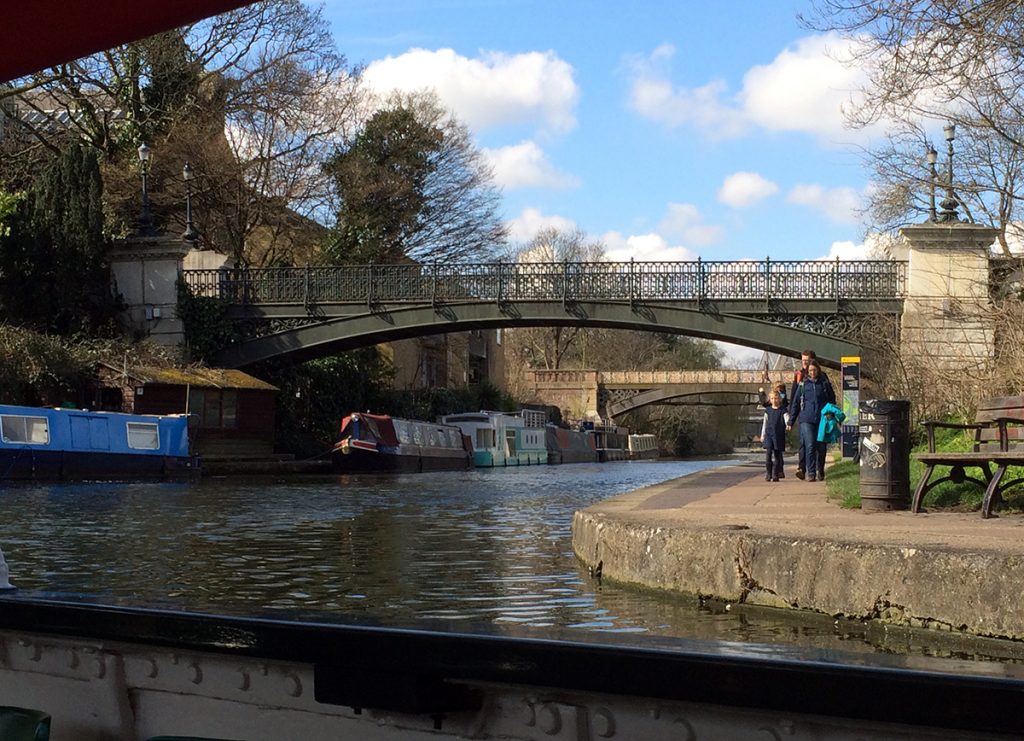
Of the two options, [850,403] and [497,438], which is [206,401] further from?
[850,403]

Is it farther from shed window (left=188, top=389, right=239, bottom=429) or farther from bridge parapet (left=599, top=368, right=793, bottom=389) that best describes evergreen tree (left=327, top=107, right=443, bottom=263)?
bridge parapet (left=599, top=368, right=793, bottom=389)

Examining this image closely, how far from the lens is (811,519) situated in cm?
880

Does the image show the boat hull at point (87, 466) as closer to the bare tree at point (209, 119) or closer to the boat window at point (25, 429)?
the boat window at point (25, 429)

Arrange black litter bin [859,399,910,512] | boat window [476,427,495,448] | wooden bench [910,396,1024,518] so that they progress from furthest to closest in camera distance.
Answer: boat window [476,427,495,448]
black litter bin [859,399,910,512]
wooden bench [910,396,1024,518]

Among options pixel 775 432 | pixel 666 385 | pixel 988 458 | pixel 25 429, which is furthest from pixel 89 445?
pixel 666 385

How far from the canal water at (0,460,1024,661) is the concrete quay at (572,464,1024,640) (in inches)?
4.4

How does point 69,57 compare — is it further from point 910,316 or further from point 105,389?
point 105,389

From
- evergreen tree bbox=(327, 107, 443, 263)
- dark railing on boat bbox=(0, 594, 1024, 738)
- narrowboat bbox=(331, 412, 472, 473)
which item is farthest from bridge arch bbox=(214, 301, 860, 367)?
dark railing on boat bbox=(0, 594, 1024, 738)

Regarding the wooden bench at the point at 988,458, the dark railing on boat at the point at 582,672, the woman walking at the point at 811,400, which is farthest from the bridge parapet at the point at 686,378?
the dark railing on boat at the point at 582,672

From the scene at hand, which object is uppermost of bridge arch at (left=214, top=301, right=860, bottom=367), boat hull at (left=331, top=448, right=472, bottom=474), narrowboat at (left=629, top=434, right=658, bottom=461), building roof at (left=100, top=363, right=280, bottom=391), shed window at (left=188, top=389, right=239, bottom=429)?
bridge arch at (left=214, top=301, right=860, bottom=367)

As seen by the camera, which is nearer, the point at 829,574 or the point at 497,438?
the point at 829,574

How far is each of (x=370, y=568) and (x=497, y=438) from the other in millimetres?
34961

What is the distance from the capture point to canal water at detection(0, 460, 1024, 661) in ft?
19.3

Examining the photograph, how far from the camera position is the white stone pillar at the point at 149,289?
34.4 m
